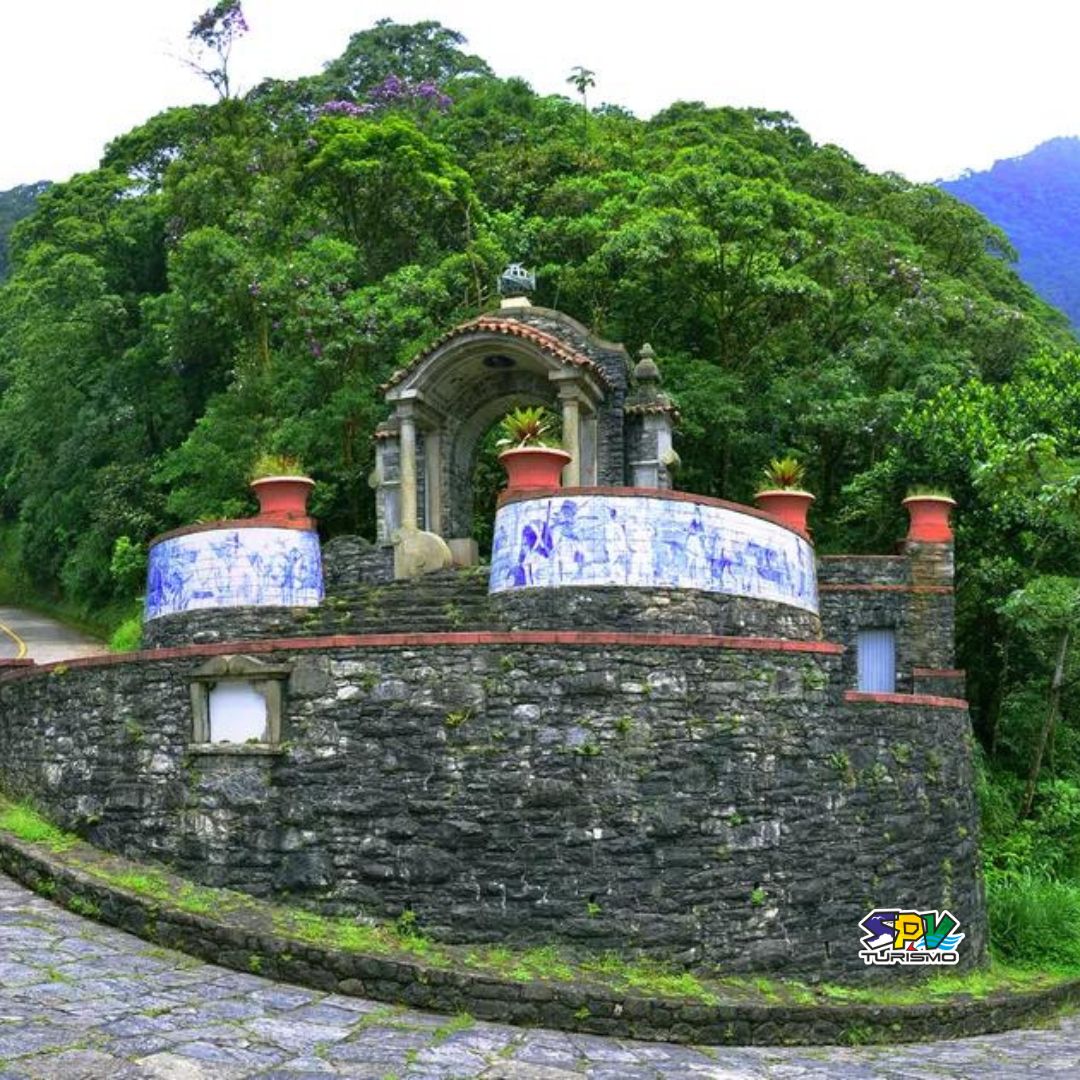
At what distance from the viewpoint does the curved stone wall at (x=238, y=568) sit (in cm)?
1202

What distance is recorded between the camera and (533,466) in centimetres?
1111

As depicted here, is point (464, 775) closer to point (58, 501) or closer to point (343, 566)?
point (343, 566)

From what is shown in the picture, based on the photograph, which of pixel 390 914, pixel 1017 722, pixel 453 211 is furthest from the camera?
pixel 453 211

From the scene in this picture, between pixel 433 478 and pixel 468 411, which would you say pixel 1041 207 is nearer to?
pixel 468 411

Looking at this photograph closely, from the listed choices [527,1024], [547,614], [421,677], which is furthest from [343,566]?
[527,1024]

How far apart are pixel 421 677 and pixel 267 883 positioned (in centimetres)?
181

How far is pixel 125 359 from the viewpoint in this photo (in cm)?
2667

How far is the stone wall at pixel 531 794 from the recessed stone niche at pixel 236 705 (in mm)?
87

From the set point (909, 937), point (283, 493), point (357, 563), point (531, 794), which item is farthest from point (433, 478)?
point (909, 937)

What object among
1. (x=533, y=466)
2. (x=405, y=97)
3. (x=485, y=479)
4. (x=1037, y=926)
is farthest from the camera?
(x=405, y=97)

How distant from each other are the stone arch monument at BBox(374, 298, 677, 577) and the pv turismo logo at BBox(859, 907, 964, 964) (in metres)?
7.18

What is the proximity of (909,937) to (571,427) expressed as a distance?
7520 mm

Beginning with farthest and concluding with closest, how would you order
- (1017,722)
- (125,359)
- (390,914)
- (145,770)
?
(125,359), (1017,722), (145,770), (390,914)

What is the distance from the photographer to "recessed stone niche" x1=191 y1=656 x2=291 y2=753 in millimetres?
8867
